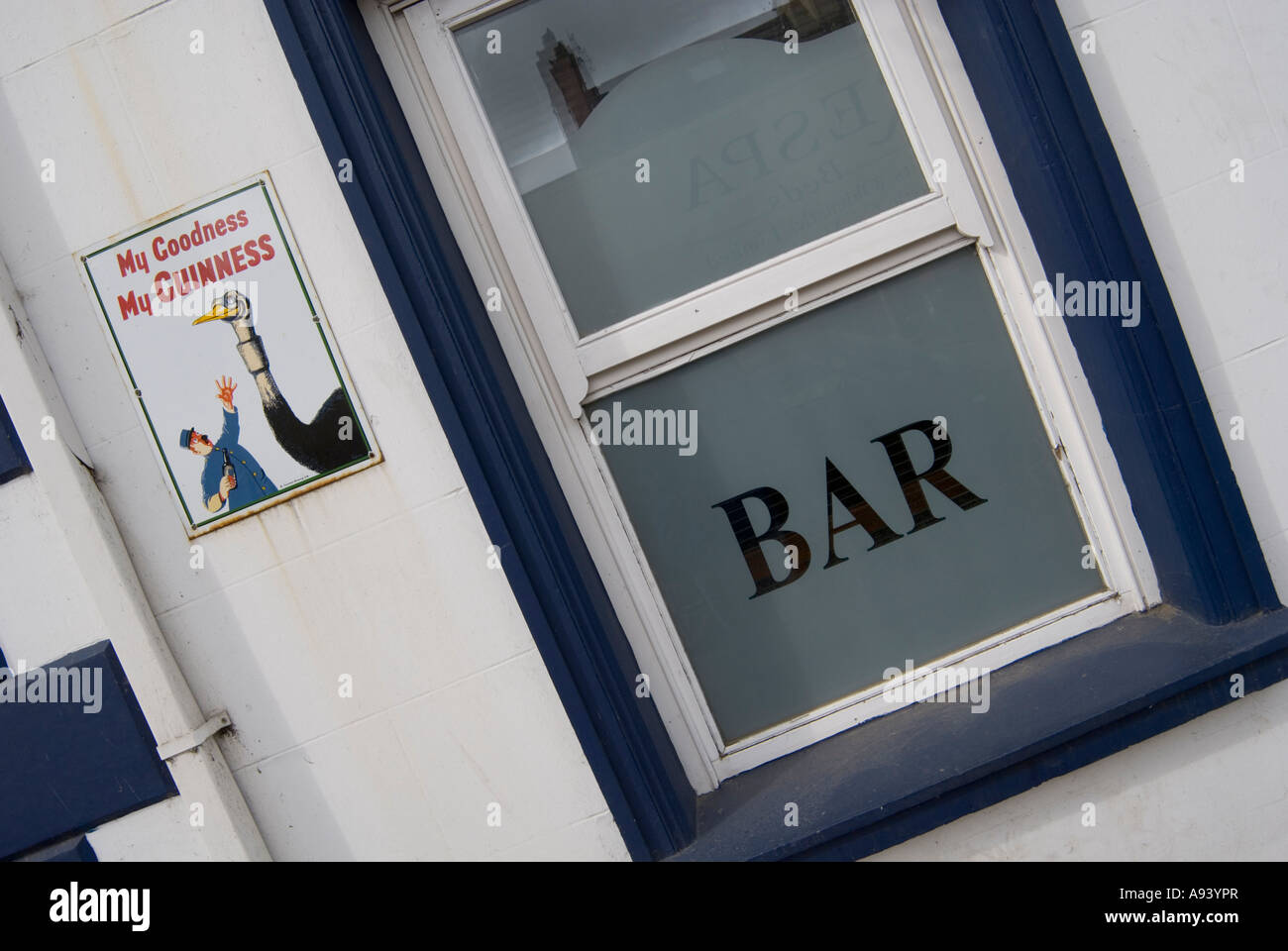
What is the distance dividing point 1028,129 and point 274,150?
5.18ft

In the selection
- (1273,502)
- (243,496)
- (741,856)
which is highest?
(243,496)

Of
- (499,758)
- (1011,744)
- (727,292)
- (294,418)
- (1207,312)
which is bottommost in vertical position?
(1011,744)

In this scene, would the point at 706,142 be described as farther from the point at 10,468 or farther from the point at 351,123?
the point at 10,468

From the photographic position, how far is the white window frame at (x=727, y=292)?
1.96m

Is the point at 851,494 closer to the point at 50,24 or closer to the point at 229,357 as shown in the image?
the point at 229,357

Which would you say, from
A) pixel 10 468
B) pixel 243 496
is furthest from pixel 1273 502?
pixel 10 468

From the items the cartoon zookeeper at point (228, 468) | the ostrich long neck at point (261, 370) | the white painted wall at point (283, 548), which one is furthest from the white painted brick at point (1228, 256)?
the cartoon zookeeper at point (228, 468)

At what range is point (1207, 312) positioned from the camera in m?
1.88

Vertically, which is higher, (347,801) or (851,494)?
(851,494)

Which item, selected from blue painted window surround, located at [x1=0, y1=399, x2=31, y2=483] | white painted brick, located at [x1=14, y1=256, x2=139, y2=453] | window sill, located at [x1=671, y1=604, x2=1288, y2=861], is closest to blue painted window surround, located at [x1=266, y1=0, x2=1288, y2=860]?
window sill, located at [x1=671, y1=604, x2=1288, y2=861]

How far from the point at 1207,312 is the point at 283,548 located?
2036 millimetres

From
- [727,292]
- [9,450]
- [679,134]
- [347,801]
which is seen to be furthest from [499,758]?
[679,134]

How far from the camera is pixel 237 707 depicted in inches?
78.6

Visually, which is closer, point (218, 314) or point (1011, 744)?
point (1011, 744)
